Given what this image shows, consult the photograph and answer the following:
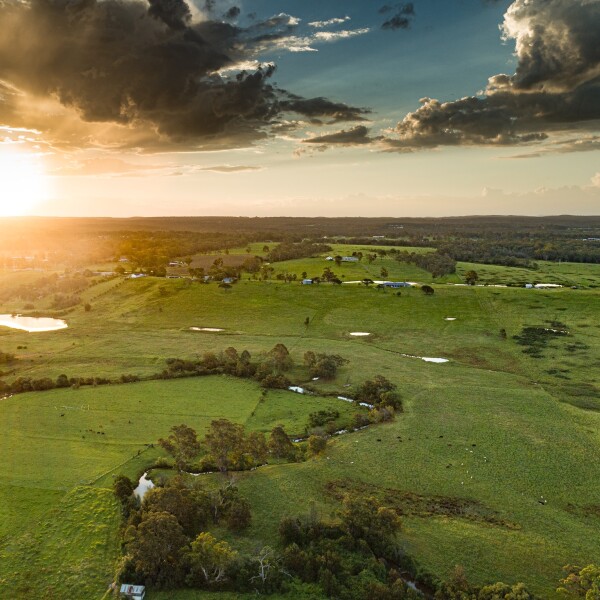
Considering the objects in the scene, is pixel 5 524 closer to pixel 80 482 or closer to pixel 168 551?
pixel 80 482

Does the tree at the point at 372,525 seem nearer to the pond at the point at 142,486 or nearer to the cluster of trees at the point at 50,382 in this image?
the pond at the point at 142,486

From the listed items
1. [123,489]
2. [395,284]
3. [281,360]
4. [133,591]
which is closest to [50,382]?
[281,360]

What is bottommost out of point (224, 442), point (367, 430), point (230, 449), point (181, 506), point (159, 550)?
point (367, 430)

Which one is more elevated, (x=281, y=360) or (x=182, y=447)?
(x=281, y=360)

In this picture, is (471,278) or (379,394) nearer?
(379,394)

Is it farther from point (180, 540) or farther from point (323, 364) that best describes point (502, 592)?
point (323, 364)

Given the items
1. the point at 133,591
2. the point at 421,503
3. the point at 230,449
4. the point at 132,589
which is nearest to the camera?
the point at 133,591

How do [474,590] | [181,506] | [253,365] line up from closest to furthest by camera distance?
[474,590]
[181,506]
[253,365]

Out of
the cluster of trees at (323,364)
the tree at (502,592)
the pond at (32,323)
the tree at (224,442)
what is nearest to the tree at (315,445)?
the tree at (224,442)
